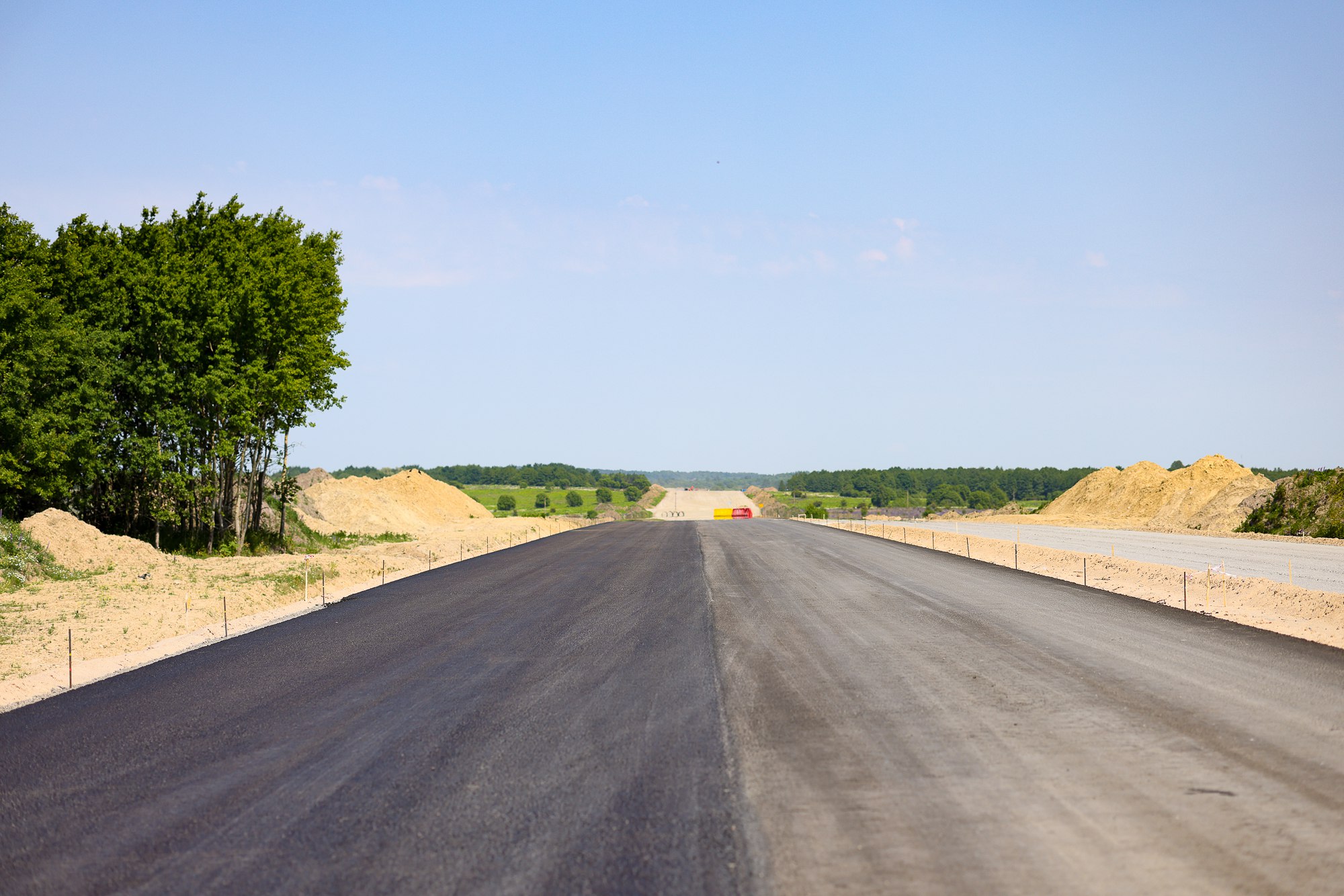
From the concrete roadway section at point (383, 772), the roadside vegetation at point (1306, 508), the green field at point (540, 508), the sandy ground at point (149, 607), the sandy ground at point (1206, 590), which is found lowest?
the green field at point (540, 508)

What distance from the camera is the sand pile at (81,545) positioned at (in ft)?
83.3

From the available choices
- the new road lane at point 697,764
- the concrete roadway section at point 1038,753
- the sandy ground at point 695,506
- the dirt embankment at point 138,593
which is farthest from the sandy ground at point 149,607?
the sandy ground at point 695,506

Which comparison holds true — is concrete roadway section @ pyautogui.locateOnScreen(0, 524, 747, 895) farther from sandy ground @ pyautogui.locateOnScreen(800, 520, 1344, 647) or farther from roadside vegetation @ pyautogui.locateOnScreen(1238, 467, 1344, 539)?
roadside vegetation @ pyautogui.locateOnScreen(1238, 467, 1344, 539)

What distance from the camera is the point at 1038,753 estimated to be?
360 inches

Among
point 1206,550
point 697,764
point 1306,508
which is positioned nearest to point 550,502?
point 1306,508

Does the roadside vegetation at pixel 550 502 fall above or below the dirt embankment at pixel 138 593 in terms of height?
below

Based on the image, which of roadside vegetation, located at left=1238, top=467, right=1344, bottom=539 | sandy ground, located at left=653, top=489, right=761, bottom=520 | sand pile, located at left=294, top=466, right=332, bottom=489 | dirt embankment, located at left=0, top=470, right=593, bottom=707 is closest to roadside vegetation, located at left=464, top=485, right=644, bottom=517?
sandy ground, located at left=653, top=489, right=761, bottom=520

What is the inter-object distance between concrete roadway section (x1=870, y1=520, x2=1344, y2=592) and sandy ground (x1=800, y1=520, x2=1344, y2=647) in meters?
1.26

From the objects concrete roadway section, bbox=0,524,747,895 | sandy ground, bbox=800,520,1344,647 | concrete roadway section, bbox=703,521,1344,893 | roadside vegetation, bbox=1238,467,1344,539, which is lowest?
concrete roadway section, bbox=0,524,747,895

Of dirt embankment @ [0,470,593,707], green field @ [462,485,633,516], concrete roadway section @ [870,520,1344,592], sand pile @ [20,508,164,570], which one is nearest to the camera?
dirt embankment @ [0,470,593,707]

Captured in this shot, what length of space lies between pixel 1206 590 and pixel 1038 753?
600 inches

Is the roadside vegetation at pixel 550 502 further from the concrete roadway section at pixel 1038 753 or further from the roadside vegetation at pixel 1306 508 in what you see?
the concrete roadway section at pixel 1038 753

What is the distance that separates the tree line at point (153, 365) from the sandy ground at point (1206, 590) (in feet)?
94.4

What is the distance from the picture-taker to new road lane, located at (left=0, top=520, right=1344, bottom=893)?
6469 mm
